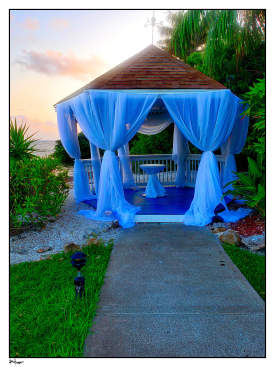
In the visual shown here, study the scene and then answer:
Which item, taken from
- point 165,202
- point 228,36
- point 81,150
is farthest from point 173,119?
point 81,150

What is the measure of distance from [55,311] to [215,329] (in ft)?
5.60

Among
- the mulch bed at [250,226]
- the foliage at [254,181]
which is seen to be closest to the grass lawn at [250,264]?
the foliage at [254,181]

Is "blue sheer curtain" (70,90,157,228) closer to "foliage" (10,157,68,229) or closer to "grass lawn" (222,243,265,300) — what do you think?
"foliage" (10,157,68,229)

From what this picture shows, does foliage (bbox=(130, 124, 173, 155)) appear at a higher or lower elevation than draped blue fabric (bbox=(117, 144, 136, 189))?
higher

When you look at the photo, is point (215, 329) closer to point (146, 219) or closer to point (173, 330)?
point (173, 330)

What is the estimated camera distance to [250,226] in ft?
19.4

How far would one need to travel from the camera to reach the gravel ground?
15.7 ft

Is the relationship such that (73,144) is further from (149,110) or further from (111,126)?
(149,110)

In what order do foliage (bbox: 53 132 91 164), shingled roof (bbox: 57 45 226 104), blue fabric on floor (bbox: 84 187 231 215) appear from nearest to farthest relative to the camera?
shingled roof (bbox: 57 45 226 104) < blue fabric on floor (bbox: 84 187 231 215) < foliage (bbox: 53 132 91 164)

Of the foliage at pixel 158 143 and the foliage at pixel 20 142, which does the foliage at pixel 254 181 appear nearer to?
the foliage at pixel 20 142

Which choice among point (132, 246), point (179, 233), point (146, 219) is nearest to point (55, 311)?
point (132, 246)

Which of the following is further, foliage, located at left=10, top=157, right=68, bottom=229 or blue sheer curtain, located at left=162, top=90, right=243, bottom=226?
blue sheer curtain, located at left=162, top=90, right=243, bottom=226

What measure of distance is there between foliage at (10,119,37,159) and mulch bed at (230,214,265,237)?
485cm

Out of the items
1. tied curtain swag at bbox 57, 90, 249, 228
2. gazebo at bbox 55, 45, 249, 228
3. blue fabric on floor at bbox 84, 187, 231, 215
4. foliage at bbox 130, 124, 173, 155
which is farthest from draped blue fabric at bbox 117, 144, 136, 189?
foliage at bbox 130, 124, 173, 155
